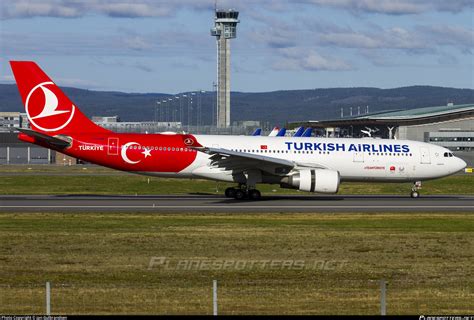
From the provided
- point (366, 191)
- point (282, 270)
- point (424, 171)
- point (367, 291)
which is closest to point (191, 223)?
point (282, 270)

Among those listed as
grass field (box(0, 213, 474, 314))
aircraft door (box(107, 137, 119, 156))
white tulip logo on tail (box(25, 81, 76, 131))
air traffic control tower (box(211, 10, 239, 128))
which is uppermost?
air traffic control tower (box(211, 10, 239, 128))

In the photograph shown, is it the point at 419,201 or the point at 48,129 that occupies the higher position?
the point at 48,129

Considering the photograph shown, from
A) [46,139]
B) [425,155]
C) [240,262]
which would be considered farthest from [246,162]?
[240,262]

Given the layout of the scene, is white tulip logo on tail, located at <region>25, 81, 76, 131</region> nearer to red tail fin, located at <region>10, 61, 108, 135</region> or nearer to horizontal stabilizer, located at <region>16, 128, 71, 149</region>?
red tail fin, located at <region>10, 61, 108, 135</region>

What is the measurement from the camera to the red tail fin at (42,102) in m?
44.4

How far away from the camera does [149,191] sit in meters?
53.2

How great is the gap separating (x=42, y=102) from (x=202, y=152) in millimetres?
8999

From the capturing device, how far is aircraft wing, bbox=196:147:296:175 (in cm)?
4175

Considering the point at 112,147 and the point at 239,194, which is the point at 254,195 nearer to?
the point at 239,194

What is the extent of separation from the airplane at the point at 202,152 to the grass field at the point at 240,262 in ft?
25.0

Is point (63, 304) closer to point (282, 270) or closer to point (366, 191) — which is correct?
point (282, 270)

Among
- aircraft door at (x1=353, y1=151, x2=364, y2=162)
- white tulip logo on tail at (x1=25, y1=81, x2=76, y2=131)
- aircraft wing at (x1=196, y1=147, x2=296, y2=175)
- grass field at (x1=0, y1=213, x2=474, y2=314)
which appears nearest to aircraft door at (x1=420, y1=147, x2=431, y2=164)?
aircraft door at (x1=353, y1=151, x2=364, y2=162)

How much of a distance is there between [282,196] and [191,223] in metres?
15.9

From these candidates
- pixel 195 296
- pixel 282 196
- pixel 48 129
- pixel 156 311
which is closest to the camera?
pixel 156 311
